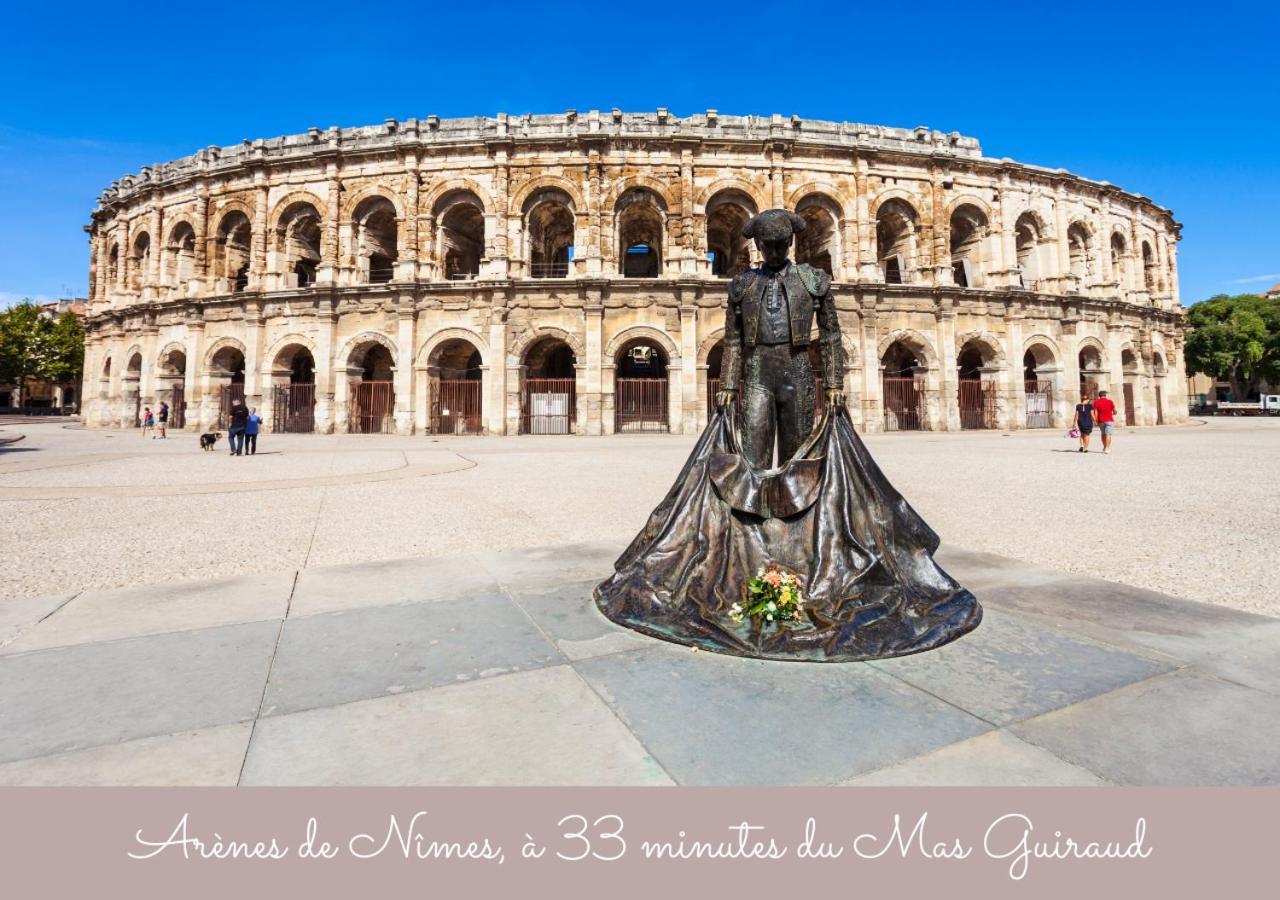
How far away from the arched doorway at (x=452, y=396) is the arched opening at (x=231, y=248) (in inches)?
370

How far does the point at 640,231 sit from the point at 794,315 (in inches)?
955

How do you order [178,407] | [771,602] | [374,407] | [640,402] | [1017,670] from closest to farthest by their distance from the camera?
[1017,670] → [771,602] → [640,402] → [374,407] → [178,407]

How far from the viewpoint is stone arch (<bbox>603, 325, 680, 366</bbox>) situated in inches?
822

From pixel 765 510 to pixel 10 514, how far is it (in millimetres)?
7758

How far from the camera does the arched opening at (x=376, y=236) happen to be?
22.1m

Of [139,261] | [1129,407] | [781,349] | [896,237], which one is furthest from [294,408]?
[1129,407]

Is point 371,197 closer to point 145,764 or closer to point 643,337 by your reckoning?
point 643,337

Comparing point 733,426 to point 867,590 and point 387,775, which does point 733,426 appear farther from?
point 387,775

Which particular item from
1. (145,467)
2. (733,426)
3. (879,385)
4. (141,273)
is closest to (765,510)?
(733,426)

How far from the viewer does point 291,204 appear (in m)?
22.4

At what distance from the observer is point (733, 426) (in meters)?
3.64

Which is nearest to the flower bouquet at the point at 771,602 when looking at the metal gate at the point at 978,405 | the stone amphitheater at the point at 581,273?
the stone amphitheater at the point at 581,273

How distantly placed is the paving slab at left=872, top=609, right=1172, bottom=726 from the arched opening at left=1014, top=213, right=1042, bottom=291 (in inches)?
1071

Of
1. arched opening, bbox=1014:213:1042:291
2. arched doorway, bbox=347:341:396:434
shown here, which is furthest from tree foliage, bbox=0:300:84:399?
arched opening, bbox=1014:213:1042:291
